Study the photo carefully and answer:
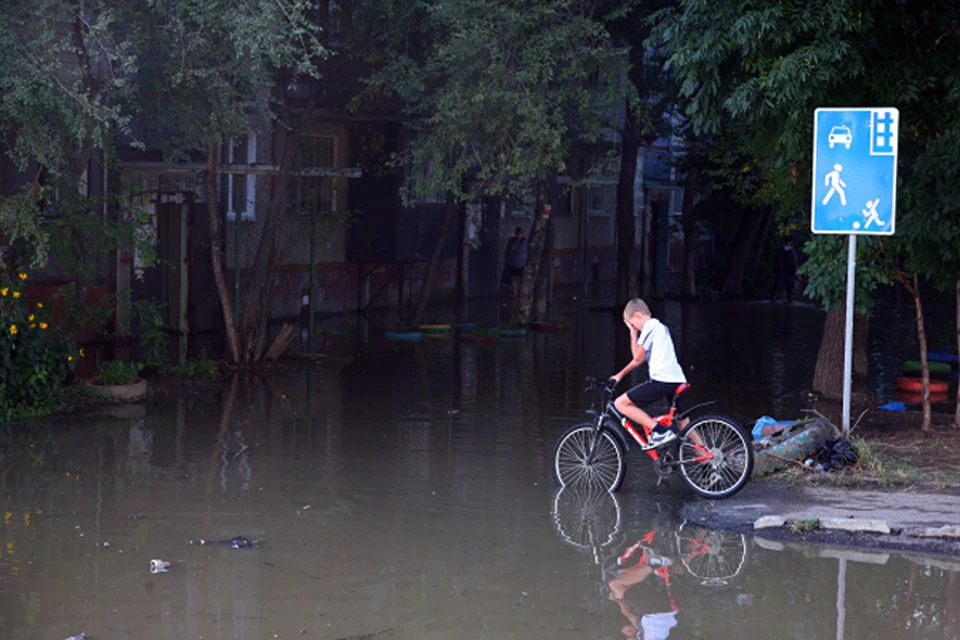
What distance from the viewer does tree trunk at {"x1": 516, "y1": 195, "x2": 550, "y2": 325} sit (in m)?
22.7

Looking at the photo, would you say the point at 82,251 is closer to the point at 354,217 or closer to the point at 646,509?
the point at 646,509

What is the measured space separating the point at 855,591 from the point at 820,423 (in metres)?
3.46

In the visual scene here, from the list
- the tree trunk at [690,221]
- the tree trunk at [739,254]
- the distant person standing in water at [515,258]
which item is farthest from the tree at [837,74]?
the tree trunk at [739,254]

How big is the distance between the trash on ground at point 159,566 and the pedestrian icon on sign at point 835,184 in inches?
238

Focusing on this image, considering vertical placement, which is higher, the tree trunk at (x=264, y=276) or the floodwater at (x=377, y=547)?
the tree trunk at (x=264, y=276)

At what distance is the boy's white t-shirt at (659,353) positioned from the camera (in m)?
9.51

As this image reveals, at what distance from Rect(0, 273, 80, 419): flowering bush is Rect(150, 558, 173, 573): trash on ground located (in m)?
5.60

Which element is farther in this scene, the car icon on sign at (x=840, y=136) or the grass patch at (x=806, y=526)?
the car icon on sign at (x=840, y=136)

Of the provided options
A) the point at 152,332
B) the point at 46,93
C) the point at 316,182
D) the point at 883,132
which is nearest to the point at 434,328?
the point at 316,182

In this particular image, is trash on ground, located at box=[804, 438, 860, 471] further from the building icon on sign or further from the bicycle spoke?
the building icon on sign

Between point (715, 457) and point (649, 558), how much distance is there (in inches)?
71.3

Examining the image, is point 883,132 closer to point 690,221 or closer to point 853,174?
point 853,174

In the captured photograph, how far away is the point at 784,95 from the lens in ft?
35.4

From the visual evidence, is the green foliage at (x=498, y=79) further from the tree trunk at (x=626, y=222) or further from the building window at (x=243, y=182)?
the tree trunk at (x=626, y=222)
